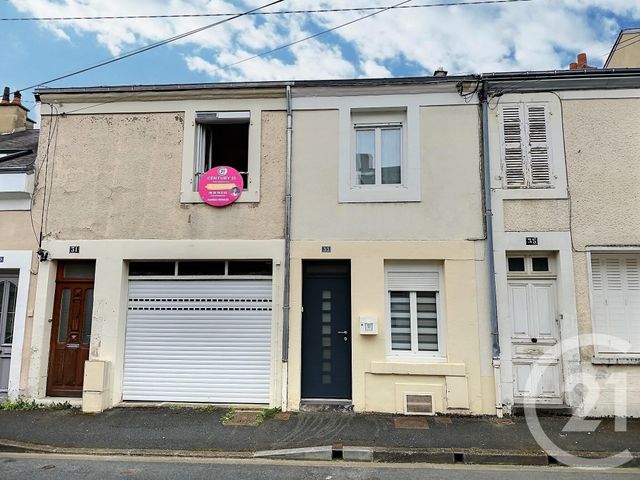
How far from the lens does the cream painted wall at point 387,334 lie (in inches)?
294

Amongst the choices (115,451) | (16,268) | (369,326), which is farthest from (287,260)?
(16,268)

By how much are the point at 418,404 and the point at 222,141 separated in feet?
19.8

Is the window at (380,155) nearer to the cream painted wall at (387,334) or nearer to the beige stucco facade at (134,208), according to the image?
the cream painted wall at (387,334)

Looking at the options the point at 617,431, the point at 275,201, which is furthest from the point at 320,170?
the point at 617,431

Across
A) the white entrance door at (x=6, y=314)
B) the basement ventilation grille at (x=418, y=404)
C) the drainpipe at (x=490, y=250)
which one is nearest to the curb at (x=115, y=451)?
the white entrance door at (x=6, y=314)

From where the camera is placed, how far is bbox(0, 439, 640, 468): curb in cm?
566

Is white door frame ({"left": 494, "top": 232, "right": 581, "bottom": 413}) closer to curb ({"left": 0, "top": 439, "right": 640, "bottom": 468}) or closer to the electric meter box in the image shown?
curb ({"left": 0, "top": 439, "right": 640, "bottom": 468})

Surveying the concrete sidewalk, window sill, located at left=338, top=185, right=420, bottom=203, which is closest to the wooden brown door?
the concrete sidewalk

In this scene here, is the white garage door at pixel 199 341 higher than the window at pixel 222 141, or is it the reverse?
the window at pixel 222 141

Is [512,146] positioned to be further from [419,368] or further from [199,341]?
[199,341]

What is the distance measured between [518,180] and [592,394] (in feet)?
12.1

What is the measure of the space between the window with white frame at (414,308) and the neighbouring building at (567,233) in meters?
1.06

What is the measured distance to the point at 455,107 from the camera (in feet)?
26.7

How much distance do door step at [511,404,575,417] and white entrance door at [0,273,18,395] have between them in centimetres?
893
